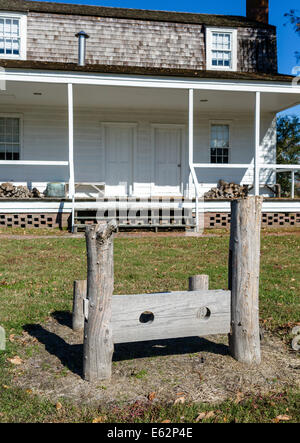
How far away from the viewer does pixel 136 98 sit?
1383cm

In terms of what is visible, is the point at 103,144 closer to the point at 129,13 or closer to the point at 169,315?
the point at 129,13

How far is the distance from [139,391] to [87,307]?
0.75 m

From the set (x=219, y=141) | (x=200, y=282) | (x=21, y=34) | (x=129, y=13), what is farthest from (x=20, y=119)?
(x=200, y=282)

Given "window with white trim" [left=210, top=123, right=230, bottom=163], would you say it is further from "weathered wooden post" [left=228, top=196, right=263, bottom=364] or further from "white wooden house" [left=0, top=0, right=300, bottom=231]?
"weathered wooden post" [left=228, top=196, right=263, bottom=364]

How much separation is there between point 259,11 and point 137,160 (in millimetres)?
8387

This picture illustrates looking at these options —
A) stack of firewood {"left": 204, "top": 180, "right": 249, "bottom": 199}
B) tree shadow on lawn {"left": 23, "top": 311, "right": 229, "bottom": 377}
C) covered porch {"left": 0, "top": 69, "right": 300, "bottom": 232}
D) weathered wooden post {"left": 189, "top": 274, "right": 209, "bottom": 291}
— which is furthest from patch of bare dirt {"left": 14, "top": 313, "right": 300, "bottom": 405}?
stack of firewood {"left": 204, "top": 180, "right": 249, "bottom": 199}

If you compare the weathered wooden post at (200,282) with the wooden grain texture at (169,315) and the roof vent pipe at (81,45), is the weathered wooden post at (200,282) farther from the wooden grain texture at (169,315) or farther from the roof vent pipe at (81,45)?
the roof vent pipe at (81,45)

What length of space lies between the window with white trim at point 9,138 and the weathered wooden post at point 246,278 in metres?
12.4

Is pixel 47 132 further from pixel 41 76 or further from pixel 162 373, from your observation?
pixel 162 373

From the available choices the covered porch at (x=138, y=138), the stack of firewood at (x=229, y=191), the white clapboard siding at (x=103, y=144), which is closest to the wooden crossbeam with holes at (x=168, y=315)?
the covered porch at (x=138, y=138)

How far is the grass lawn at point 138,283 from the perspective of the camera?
2980mm

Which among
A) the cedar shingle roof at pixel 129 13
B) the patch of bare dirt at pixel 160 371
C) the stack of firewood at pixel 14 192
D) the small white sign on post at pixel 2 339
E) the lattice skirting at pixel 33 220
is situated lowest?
the patch of bare dirt at pixel 160 371

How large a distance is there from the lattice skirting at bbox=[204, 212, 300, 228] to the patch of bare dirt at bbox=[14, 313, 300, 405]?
8.43m

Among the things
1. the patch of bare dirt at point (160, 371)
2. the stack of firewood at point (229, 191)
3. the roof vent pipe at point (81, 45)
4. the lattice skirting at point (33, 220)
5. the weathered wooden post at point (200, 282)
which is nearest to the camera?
the patch of bare dirt at point (160, 371)
